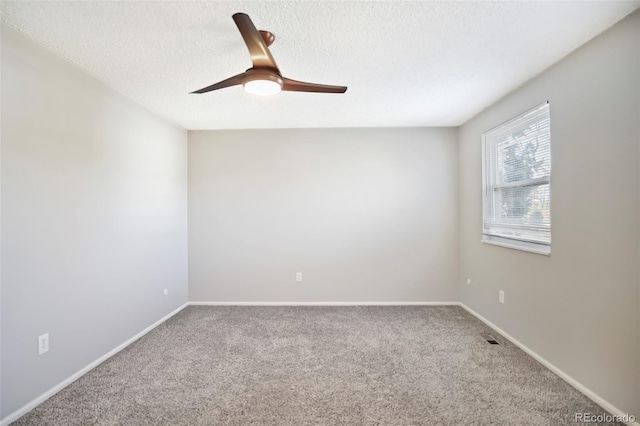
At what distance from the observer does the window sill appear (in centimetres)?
219

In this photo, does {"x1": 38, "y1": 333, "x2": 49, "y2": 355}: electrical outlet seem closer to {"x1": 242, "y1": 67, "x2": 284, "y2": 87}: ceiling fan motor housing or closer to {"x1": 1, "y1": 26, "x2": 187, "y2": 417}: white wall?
{"x1": 1, "y1": 26, "x2": 187, "y2": 417}: white wall

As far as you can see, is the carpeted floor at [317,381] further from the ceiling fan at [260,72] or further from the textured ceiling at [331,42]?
the textured ceiling at [331,42]

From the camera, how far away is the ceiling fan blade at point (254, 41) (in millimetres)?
1237

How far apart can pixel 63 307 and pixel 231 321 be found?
5.03 ft

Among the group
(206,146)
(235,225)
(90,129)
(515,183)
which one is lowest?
(235,225)

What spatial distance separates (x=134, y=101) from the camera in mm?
2645

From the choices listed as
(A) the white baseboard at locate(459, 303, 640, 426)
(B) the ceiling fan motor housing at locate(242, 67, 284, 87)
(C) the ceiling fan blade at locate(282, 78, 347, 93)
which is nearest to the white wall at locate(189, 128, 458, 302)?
(A) the white baseboard at locate(459, 303, 640, 426)

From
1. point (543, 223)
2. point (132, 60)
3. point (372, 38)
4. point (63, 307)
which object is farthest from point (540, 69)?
point (63, 307)

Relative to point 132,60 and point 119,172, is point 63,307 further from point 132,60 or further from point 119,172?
point 132,60

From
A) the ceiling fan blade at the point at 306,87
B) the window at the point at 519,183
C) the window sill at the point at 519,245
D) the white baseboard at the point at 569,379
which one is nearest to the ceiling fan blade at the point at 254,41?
the ceiling fan blade at the point at 306,87

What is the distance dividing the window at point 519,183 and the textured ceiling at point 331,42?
407 millimetres

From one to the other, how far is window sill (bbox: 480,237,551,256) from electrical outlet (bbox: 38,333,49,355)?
12.1ft

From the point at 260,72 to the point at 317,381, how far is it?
211 centimetres

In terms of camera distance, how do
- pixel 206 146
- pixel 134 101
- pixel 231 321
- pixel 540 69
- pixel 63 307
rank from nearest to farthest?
pixel 63 307 → pixel 540 69 → pixel 134 101 → pixel 231 321 → pixel 206 146
